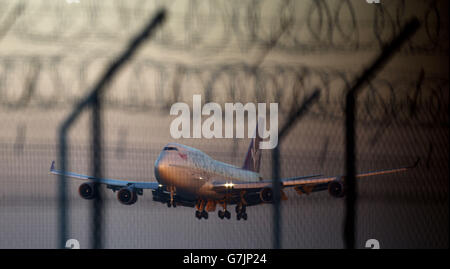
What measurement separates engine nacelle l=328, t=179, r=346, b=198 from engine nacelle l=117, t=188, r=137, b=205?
9.91 feet

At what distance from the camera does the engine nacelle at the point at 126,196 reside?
7714 mm

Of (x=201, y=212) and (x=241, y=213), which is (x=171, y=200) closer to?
(x=201, y=212)

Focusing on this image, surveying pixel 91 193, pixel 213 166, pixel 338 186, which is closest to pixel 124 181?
pixel 91 193

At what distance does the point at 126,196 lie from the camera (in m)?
7.77

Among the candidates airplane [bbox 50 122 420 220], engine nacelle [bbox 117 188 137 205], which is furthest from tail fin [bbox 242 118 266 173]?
engine nacelle [bbox 117 188 137 205]

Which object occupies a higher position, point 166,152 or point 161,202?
point 166,152

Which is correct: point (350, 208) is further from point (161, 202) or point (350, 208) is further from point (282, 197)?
point (161, 202)

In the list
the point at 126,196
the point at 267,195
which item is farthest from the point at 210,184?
the point at 126,196

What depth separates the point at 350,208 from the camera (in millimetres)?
7809

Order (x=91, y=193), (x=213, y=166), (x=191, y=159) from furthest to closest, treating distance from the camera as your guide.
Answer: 1. (x=191, y=159)
2. (x=213, y=166)
3. (x=91, y=193)

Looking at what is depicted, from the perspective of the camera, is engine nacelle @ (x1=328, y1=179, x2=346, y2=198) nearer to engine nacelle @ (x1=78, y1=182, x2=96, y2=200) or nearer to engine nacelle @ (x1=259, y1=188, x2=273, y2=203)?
engine nacelle @ (x1=259, y1=188, x2=273, y2=203)

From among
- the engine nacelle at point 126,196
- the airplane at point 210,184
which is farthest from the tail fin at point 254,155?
the engine nacelle at point 126,196

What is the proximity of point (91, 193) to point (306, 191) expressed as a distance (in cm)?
327

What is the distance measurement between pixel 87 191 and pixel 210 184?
253cm
